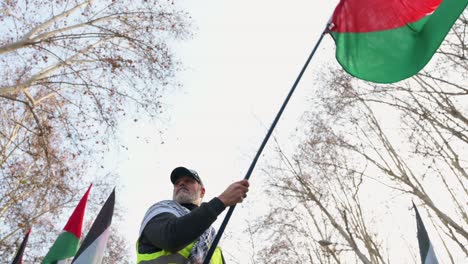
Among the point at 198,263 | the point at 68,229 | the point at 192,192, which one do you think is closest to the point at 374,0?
the point at 192,192

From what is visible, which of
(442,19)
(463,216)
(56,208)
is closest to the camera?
(442,19)

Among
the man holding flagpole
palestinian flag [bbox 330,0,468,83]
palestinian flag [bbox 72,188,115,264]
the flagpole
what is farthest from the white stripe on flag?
palestinian flag [bbox 330,0,468,83]

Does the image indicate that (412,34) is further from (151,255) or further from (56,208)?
(56,208)

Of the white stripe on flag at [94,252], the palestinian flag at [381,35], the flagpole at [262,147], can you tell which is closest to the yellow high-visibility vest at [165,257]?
the flagpole at [262,147]

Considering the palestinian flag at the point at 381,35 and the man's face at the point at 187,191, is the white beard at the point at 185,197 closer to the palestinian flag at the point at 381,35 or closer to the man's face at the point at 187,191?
the man's face at the point at 187,191

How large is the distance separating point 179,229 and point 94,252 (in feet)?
9.56

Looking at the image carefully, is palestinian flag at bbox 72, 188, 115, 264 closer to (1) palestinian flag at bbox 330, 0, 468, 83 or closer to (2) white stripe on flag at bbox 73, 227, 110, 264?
(2) white stripe on flag at bbox 73, 227, 110, 264

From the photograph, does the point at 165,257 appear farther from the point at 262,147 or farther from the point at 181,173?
the point at 262,147

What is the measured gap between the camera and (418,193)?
874cm

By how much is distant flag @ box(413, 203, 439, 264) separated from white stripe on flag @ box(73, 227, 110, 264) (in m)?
4.34

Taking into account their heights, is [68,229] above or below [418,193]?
below

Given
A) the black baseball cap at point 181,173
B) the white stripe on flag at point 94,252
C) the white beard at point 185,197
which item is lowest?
the white beard at point 185,197

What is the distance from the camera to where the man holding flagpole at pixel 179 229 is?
6.30 ft

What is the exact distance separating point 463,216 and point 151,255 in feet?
36.9
